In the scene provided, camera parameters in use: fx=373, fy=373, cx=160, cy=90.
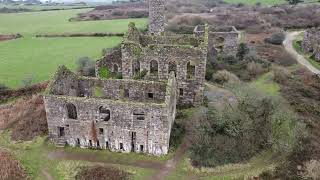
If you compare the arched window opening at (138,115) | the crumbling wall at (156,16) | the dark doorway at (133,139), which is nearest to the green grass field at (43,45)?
the crumbling wall at (156,16)

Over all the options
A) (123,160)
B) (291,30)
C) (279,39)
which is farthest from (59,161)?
(291,30)

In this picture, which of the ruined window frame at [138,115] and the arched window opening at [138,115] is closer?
the ruined window frame at [138,115]

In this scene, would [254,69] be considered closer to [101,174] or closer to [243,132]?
[243,132]

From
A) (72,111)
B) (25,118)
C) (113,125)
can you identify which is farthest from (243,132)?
(25,118)

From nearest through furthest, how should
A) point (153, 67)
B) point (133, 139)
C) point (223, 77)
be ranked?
1. point (133, 139)
2. point (153, 67)
3. point (223, 77)

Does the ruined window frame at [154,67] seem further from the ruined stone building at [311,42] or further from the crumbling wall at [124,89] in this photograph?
the ruined stone building at [311,42]

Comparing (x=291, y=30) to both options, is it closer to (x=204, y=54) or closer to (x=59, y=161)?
(x=204, y=54)

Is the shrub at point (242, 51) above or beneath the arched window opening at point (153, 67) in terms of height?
beneath
